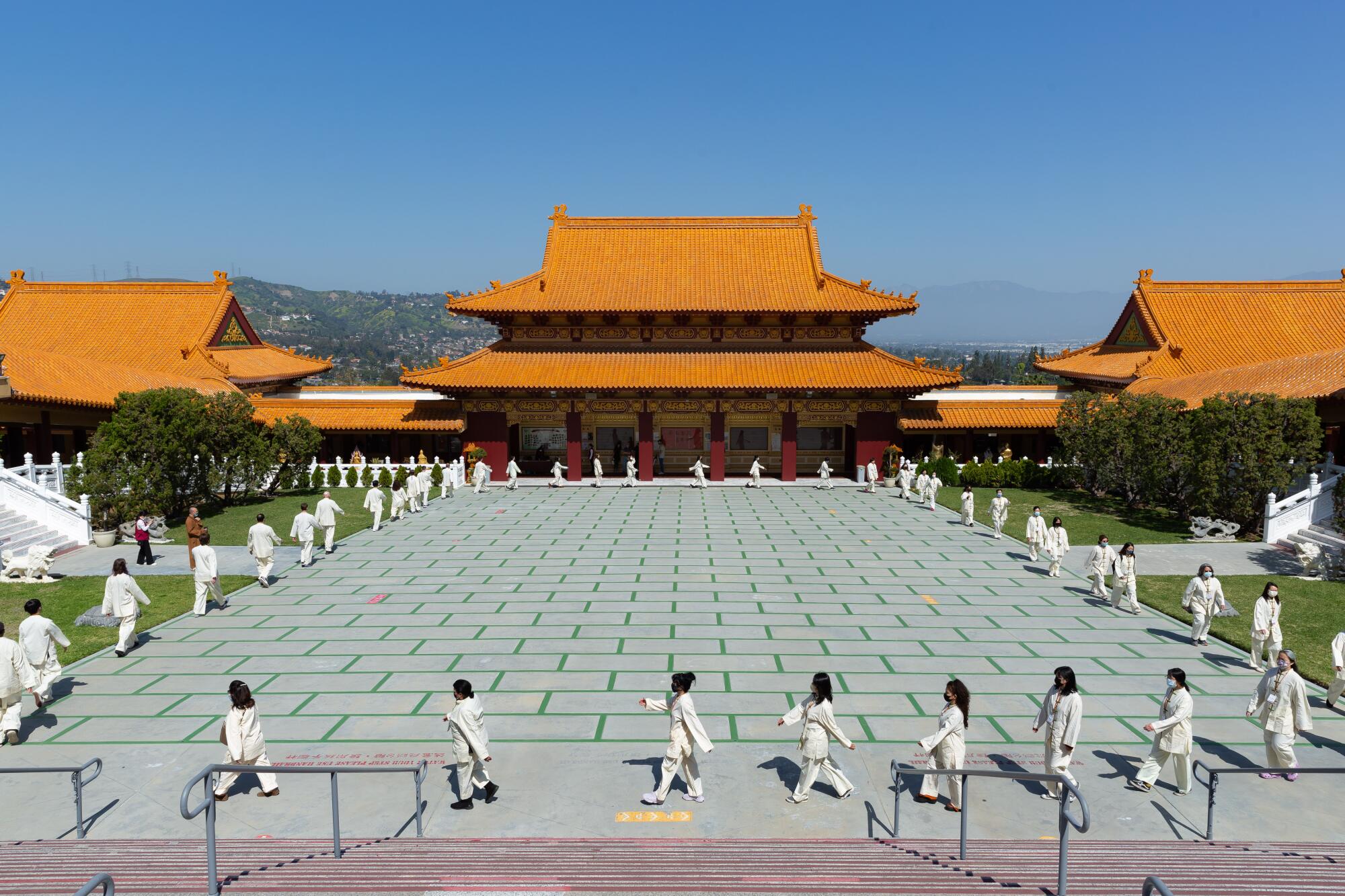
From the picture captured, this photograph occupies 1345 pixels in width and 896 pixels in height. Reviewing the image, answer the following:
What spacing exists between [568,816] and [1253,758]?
7611 mm

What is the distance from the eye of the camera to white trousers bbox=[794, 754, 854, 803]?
8109 mm

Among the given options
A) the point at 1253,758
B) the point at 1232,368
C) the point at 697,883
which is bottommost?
the point at 1253,758

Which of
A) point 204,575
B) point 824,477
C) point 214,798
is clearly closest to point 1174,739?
point 214,798

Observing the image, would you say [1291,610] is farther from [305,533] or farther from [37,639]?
[37,639]

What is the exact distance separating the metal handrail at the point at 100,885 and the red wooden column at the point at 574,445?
2625cm

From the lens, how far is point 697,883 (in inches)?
241

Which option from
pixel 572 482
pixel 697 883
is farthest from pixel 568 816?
pixel 572 482

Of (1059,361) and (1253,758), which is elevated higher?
(1059,361)

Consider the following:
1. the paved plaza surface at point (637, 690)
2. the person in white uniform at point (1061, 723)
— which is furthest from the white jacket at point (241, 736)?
the person in white uniform at point (1061, 723)

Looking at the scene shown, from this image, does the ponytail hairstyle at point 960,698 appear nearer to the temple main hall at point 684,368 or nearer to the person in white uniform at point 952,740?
the person in white uniform at point 952,740

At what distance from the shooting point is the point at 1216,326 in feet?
Answer: 108

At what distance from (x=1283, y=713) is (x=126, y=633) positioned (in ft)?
48.9

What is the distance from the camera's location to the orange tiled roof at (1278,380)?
21.4m

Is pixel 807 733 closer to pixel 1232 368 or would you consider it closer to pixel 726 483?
pixel 726 483
